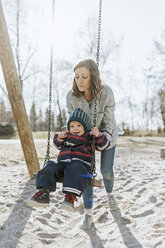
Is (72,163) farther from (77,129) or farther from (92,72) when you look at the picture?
(92,72)

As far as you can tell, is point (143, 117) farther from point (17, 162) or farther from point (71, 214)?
point (71, 214)

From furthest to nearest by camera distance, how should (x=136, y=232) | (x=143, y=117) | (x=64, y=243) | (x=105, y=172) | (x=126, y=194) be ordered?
(x=143, y=117), (x=126, y=194), (x=105, y=172), (x=136, y=232), (x=64, y=243)

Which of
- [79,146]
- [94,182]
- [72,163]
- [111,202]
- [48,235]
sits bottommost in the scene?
[48,235]

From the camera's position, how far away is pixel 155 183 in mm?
4332

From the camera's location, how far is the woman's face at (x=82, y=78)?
2.47 m

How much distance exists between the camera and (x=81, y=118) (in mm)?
2406

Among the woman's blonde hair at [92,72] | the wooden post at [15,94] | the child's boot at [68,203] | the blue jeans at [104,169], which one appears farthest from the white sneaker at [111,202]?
the wooden post at [15,94]

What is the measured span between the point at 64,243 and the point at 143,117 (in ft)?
79.6

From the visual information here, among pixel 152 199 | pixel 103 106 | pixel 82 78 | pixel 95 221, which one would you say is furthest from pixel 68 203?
pixel 152 199

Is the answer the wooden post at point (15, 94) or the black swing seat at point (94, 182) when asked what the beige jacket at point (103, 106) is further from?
the wooden post at point (15, 94)

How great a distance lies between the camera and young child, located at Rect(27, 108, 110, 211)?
2.12 metres

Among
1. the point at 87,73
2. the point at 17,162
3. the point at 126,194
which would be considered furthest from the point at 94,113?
the point at 17,162

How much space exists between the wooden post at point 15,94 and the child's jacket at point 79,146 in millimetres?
1976

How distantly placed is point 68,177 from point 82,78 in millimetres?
965
